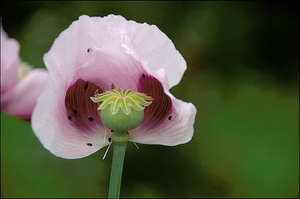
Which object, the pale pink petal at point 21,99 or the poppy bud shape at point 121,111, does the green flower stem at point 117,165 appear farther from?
the pale pink petal at point 21,99

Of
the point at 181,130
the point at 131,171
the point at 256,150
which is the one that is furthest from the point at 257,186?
the point at 181,130

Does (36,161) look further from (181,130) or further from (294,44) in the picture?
(181,130)

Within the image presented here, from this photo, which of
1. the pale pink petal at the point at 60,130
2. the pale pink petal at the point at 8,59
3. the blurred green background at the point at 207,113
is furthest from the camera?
the blurred green background at the point at 207,113

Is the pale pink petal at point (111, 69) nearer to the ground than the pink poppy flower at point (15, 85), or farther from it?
farther from it

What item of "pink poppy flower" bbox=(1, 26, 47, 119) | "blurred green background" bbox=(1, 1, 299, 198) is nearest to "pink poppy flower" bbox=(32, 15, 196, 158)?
"pink poppy flower" bbox=(1, 26, 47, 119)

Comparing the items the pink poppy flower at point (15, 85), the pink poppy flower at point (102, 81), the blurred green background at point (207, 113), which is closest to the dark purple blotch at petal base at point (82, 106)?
the pink poppy flower at point (102, 81)

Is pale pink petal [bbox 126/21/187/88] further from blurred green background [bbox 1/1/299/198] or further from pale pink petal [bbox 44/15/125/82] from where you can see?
blurred green background [bbox 1/1/299/198]

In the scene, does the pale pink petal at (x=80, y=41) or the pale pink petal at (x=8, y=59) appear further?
the pale pink petal at (x=8, y=59)

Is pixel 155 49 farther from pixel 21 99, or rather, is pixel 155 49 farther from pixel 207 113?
pixel 207 113

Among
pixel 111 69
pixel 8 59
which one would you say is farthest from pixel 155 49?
pixel 8 59
